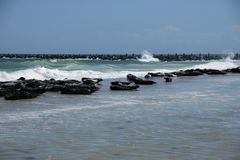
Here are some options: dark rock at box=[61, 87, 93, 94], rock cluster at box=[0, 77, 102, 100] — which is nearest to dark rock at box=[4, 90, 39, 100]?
rock cluster at box=[0, 77, 102, 100]

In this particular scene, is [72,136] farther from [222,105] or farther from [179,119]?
[222,105]

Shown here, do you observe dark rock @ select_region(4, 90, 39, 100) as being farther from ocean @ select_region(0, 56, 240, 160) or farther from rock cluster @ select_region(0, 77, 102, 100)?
ocean @ select_region(0, 56, 240, 160)

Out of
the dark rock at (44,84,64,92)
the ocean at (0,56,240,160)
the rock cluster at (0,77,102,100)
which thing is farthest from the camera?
the dark rock at (44,84,64,92)

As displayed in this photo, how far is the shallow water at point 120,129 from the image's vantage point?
8391 millimetres

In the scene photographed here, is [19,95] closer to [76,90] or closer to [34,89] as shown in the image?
[34,89]

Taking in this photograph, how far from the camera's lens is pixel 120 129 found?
35.4 feet

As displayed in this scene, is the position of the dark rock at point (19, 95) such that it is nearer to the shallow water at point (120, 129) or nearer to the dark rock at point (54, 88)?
the shallow water at point (120, 129)

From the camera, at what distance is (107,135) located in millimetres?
10023

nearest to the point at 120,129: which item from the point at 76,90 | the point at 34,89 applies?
the point at 76,90

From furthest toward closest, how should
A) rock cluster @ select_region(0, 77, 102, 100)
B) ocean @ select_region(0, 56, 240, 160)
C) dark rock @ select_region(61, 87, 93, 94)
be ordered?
dark rock @ select_region(61, 87, 93, 94) < rock cluster @ select_region(0, 77, 102, 100) < ocean @ select_region(0, 56, 240, 160)

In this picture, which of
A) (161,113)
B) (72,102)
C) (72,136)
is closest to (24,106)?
(72,102)

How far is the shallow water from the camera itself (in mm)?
8391

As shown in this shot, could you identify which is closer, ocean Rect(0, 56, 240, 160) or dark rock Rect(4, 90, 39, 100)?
ocean Rect(0, 56, 240, 160)

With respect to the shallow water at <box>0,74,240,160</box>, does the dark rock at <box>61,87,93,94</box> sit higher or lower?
higher
